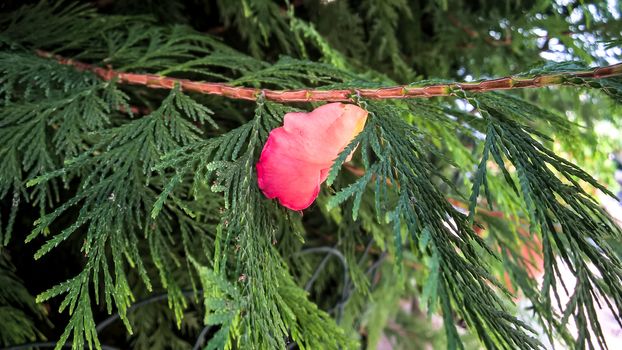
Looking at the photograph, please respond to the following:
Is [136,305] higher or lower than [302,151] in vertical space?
lower

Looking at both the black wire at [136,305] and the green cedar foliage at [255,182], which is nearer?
the green cedar foliage at [255,182]

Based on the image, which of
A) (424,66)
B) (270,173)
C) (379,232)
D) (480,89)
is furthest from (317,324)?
(424,66)

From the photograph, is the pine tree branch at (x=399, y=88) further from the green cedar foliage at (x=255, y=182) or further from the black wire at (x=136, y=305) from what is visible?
the black wire at (x=136, y=305)

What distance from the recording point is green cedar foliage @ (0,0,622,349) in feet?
1.42

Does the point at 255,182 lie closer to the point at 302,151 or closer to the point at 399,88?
the point at 302,151

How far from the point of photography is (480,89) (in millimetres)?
521

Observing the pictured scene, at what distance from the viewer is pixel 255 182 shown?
54 cm

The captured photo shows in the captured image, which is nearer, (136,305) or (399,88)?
(399,88)

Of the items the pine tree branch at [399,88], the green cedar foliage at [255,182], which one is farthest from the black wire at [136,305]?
the pine tree branch at [399,88]

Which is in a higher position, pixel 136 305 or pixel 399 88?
pixel 399 88

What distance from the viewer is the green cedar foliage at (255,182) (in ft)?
1.42

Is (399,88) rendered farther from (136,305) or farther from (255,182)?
(136,305)

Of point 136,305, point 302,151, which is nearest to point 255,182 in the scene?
point 302,151

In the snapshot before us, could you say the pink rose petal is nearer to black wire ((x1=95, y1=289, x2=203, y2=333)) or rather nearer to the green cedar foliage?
the green cedar foliage
